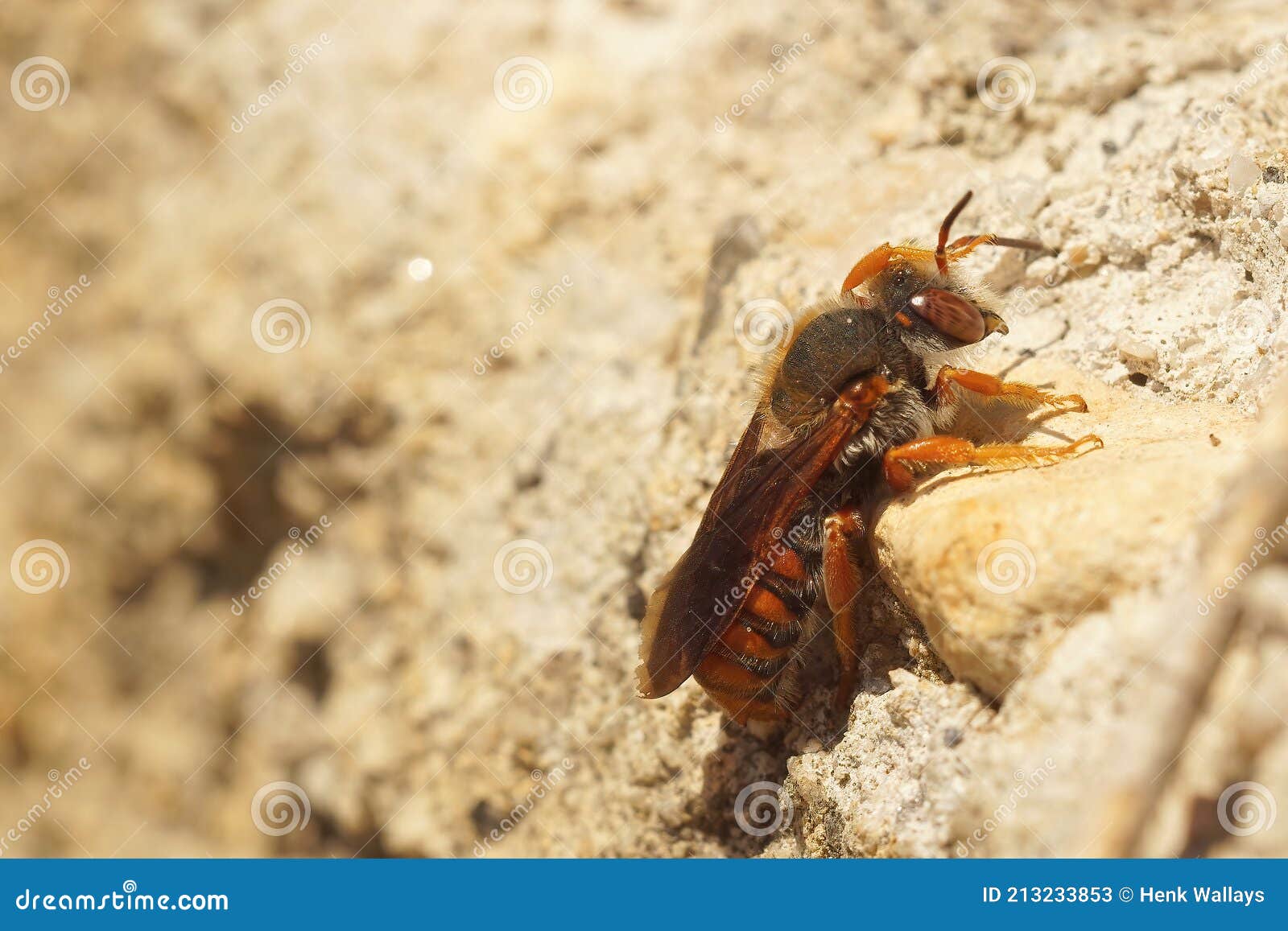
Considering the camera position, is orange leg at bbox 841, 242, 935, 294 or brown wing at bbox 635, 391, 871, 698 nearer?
brown wing at bbox 635, 391, 871, 698

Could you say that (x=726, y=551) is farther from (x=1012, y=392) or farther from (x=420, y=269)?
(x=420, y=269)

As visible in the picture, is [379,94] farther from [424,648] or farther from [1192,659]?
[1192,659]

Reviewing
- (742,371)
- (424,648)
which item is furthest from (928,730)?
(424,648)

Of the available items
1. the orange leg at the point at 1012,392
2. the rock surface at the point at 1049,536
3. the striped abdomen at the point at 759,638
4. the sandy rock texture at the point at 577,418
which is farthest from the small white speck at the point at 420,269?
the rock surface at the point at 1049,536

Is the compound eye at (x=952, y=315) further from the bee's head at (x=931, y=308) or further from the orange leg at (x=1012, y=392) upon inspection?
the orange leg at (x=1012, y=392)

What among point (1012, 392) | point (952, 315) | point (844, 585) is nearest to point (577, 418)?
point (844, 585)

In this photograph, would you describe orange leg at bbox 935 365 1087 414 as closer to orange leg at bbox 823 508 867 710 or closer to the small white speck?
orange leg at bbox 823 508 867 710

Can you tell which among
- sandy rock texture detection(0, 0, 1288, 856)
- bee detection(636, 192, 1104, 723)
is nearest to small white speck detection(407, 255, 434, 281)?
sandy rock texture detection(0, 0, 1288, 856)
